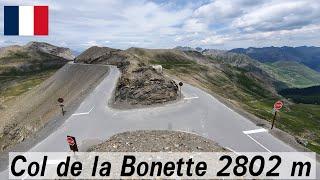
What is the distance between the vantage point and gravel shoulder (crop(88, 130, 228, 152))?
24.7 metres

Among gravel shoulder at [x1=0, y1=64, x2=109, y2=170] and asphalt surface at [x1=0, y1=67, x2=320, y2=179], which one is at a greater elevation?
asphalt surface at [x1=0, y1=67, x2=320, y2=179]

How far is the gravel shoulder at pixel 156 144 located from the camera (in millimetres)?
24672

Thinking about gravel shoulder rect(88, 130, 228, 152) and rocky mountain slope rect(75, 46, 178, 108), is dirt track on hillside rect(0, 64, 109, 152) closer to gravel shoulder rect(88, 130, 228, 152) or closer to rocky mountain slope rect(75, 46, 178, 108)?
rocky mountain slope rect(75, 46, 178, 108)

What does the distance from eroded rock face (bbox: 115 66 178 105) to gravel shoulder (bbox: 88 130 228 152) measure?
2329cm

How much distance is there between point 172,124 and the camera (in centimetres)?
4209

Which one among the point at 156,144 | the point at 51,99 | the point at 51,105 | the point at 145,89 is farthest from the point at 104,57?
the point at 156,144

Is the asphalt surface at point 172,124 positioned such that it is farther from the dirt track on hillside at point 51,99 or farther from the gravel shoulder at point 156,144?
the dirt track on hillside at point 51,99

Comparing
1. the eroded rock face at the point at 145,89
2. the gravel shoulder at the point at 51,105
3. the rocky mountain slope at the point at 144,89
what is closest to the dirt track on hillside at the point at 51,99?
the gravel shoulder at the point at 51,105

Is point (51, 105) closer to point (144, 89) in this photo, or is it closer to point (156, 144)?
point (144, 89)

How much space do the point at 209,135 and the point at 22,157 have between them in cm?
1829

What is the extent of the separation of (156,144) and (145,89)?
97.0 ft

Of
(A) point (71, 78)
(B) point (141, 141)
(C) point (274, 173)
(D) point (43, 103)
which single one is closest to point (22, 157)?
(B) point (141, 141)

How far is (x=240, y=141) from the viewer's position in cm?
3475

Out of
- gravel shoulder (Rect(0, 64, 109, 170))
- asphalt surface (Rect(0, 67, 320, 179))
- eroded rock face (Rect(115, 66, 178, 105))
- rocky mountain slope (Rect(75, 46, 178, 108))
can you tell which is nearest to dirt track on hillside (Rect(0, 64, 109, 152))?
gravel shoulder (Rect(0, 64, 109, 170))
